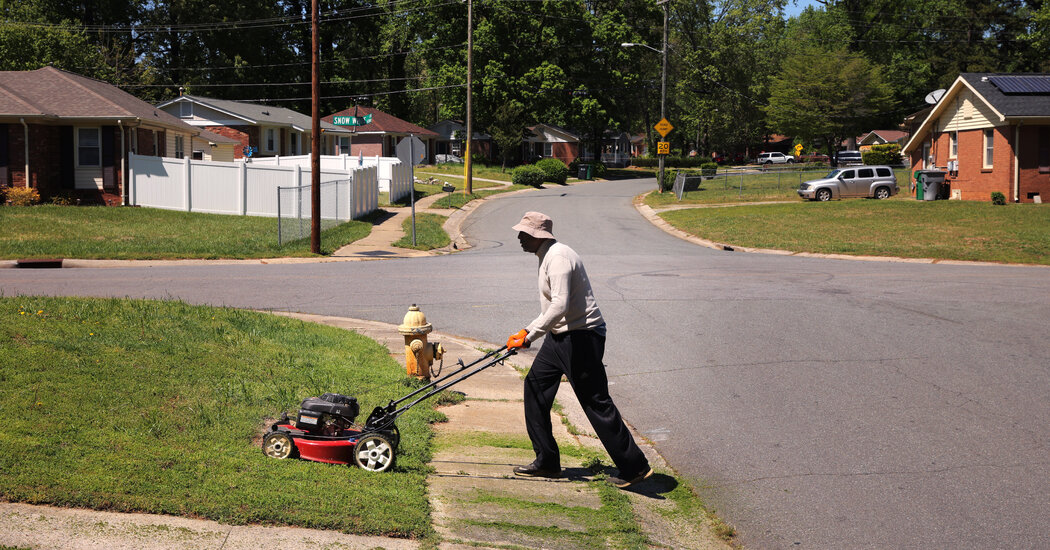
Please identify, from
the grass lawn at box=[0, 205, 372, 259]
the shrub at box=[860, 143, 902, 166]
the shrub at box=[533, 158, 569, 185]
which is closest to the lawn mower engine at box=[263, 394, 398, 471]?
the grass lawn at box=[0, 205, 372, 259]

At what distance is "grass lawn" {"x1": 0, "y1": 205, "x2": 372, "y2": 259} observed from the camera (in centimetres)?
2119

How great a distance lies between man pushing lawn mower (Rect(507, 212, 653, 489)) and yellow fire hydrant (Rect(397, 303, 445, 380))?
2.41 m

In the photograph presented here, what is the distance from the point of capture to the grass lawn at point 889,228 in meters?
24.6

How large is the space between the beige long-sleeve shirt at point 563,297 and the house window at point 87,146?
2947 cm

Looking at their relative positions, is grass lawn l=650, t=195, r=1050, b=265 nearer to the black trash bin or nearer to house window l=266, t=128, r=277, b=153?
the black trash bin

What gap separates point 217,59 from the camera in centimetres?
7025

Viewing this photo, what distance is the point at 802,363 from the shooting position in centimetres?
1011

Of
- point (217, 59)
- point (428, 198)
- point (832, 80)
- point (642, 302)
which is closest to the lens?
point (642, 302)

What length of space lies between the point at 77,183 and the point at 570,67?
156 feet

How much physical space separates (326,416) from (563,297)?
1.79 meters

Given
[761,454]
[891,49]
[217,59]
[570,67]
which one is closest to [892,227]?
[761,454]

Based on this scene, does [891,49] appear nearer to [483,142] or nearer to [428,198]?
[483,142]

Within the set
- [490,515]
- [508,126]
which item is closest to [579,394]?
[490,515]

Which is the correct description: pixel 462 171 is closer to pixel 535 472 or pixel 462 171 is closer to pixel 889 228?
pixel 889 228
